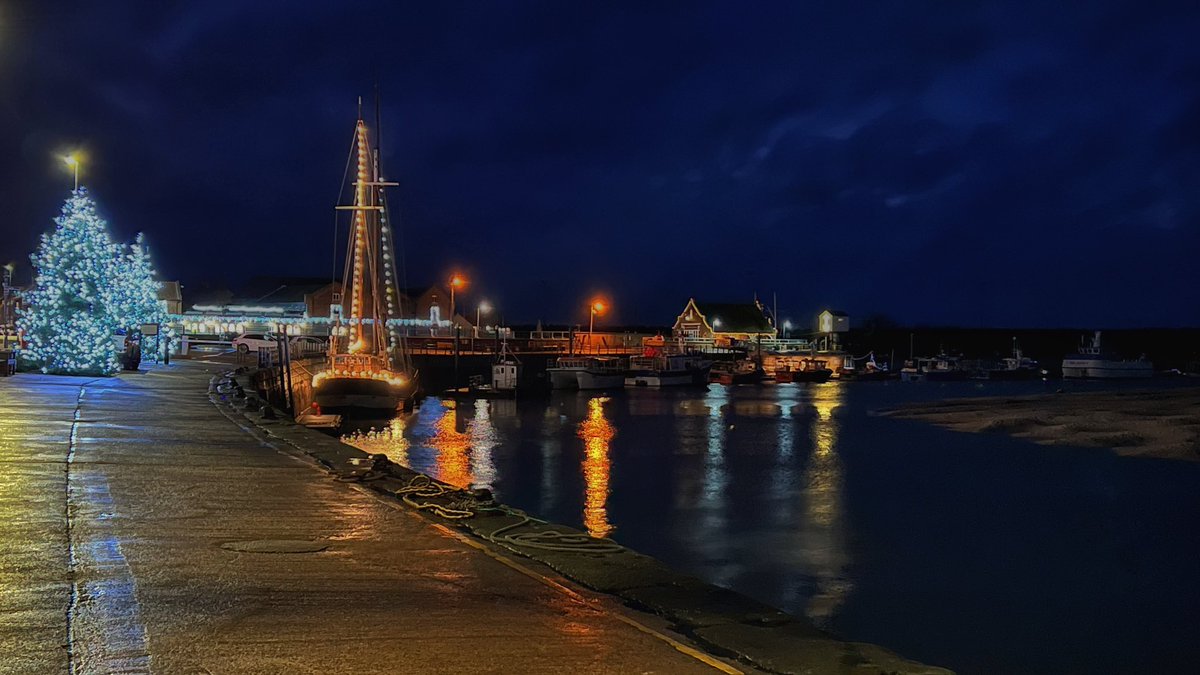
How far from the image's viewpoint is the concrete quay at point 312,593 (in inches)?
261

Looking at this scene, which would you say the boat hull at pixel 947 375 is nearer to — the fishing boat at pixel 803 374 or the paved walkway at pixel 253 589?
the fishing boat at pixel 803 374

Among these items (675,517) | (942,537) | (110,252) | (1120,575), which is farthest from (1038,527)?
(110,252)

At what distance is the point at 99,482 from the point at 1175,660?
1325 centimetres

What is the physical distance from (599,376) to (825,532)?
6416 cm

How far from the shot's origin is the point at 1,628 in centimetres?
657

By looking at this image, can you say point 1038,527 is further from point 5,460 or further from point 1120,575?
point 5,460

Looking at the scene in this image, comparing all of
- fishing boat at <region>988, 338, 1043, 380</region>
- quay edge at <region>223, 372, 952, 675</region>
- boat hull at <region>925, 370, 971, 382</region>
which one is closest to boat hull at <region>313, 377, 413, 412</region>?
quay edge at <region>223, 372, 952, 675</region>

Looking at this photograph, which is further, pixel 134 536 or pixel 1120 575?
pixel 1120 575

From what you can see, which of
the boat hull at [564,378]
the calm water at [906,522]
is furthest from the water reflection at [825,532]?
the boat hull at [564,378]

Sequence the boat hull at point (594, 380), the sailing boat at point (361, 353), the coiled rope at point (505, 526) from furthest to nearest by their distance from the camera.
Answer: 1. the boat hull at point (594, 380)
2. the sailing boat at point (361, 353)
3. the coiled rope at point (505, 526)

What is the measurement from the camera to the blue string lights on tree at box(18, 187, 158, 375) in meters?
33.9

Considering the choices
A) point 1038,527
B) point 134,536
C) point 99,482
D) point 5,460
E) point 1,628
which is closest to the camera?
point 1,628

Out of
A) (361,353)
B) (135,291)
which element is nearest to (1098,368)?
(361,353)

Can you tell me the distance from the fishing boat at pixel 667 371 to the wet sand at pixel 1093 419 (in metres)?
32.4
